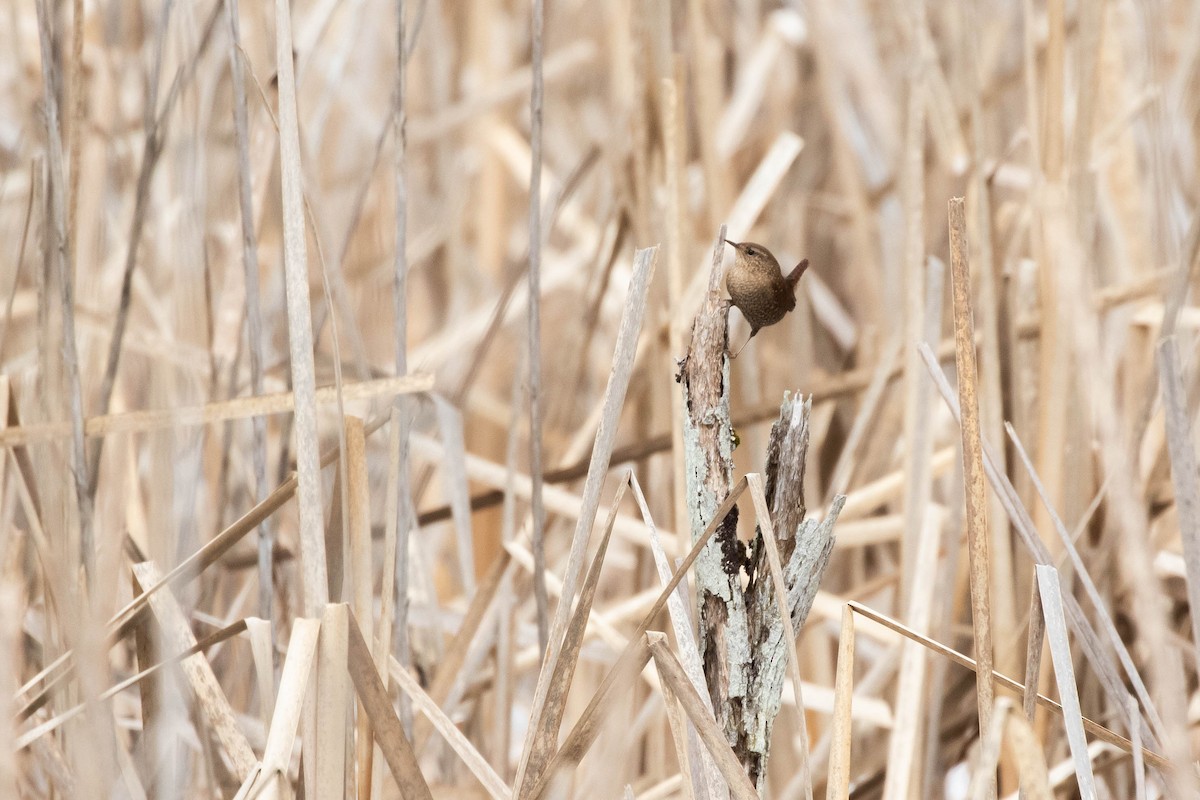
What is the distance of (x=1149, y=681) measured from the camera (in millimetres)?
1072

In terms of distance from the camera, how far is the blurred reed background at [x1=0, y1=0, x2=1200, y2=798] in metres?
0.63

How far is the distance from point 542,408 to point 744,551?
48 centimetres

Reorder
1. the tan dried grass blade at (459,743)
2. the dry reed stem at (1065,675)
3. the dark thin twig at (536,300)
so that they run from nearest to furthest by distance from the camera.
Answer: the dry reed stem at (1065,675) → the tan dried grass blade at (459,743) → the dark thin twig at (536,300)

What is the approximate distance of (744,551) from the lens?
630mm

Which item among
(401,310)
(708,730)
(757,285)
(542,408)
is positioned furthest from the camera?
(542,408)

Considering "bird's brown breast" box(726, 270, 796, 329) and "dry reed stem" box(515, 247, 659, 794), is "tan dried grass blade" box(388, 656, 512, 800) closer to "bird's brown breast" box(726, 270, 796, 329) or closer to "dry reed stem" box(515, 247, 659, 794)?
"dry reed stem" box(515, 247, 659, 794)

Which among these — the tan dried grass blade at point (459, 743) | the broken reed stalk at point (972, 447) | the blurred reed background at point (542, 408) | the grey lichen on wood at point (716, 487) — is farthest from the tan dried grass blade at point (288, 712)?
the broken reed stalk at point (972, 447)

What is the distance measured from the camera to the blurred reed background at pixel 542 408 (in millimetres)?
633

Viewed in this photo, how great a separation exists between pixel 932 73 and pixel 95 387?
92cm

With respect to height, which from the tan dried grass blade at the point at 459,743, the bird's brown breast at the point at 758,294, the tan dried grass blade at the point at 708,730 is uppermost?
the bird's brown breast at the point at 758,294

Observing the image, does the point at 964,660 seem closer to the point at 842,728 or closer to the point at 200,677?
the point at 842,728

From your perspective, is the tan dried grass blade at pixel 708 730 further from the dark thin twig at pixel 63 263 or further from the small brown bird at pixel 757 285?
the dark thin twig at pixel 63 263

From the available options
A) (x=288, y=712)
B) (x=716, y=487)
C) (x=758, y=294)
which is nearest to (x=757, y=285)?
(x=758, y=294)

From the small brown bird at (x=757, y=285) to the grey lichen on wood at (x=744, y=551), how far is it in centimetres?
4
